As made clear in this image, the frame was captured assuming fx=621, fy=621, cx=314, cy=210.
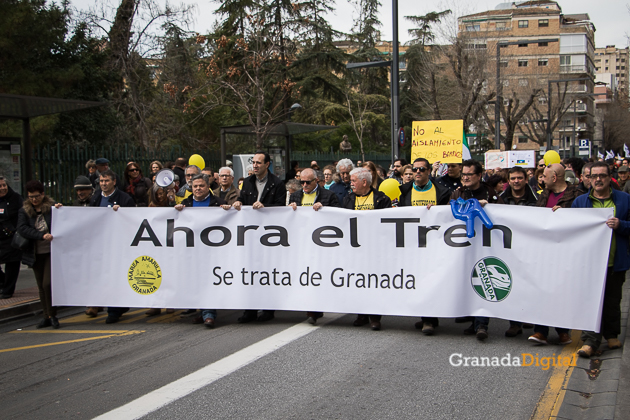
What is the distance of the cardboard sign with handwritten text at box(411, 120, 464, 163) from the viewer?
12586 mm

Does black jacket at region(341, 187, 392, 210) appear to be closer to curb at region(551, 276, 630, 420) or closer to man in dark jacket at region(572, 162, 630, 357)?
man in dark jacket at region(572, 162, 630, 357)

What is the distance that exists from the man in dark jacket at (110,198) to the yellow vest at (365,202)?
2.89 m

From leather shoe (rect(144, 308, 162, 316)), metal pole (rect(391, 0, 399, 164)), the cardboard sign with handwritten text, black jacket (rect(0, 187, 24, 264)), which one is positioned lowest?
leather shoe (rect(144, 308, 162, 316))

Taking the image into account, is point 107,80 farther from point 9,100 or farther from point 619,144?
point 619,144

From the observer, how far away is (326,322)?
7484 millimetres

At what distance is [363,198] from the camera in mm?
7359

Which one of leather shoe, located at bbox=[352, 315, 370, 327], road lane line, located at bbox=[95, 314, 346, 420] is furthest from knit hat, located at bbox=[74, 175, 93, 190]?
leather shoe, located at bbox=[352, 315, 370, 327]

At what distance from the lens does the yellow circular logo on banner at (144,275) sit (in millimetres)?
7520

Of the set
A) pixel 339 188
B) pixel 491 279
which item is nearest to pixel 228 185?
pixel 339 188

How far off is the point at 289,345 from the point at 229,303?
1.25 metres

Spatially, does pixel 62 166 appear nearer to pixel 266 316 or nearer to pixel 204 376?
pixel 266 316

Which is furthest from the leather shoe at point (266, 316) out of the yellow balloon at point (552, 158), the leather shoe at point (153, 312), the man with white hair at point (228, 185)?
the yellow balloon at point (552, 158)

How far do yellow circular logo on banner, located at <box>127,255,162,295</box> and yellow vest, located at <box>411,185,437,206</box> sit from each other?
3174 mm

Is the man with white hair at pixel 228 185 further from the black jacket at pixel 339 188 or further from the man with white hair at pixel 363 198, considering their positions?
the man with white hair at pixel 363 198
